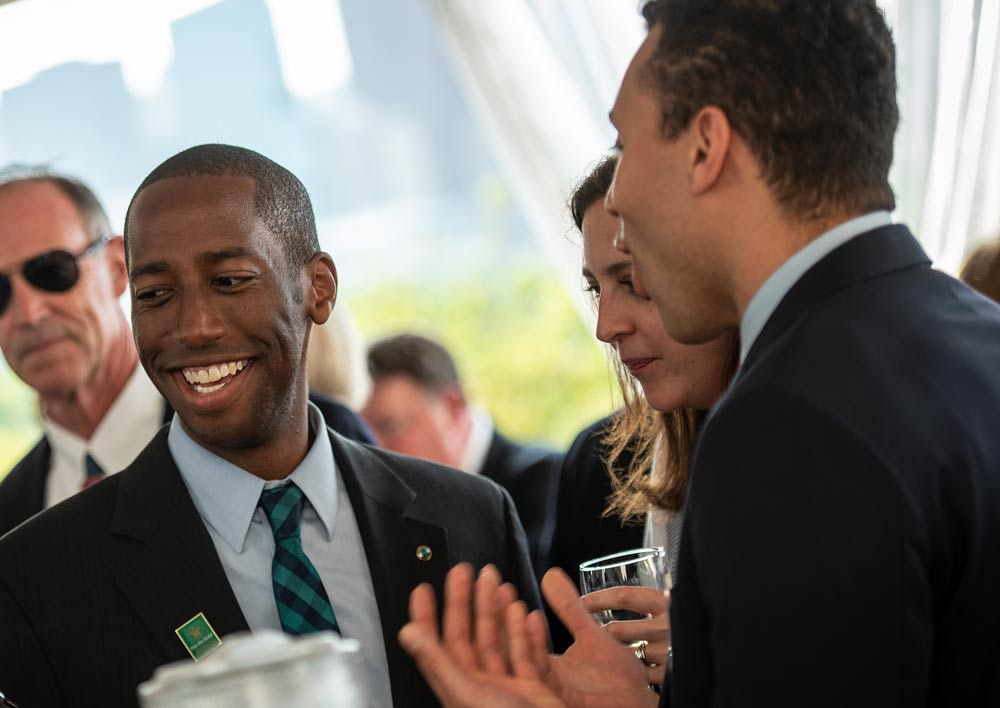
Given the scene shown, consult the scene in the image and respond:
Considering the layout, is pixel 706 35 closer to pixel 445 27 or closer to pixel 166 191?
pixel 166 191

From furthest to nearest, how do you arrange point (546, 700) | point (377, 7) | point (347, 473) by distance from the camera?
point (377, 7) → point (347, 473) → point (546, 700)

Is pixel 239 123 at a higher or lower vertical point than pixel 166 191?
higher

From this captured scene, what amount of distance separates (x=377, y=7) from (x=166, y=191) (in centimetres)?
1135

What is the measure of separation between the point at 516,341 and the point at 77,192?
9.64m

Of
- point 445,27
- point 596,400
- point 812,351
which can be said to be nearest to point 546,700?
point 812,351

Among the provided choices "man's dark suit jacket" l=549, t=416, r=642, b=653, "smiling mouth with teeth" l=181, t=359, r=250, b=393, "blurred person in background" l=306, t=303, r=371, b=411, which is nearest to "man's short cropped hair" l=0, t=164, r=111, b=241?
"blurred person in background" l=306, t=303, r=371, b=411

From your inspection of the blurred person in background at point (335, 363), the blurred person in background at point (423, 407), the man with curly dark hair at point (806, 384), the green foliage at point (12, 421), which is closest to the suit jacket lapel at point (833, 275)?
the man with curly dark hair at point (806, 384)

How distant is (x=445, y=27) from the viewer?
4484mm

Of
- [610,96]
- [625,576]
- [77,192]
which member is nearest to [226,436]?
[625,576]

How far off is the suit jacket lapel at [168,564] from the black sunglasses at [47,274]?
4.47 feet

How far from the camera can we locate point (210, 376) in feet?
6.67

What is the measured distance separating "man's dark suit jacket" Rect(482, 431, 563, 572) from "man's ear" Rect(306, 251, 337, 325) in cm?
167

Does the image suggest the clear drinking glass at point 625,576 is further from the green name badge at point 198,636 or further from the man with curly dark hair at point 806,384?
the green name badge at point 198,636

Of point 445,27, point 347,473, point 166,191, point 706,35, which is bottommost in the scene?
point 347,473
